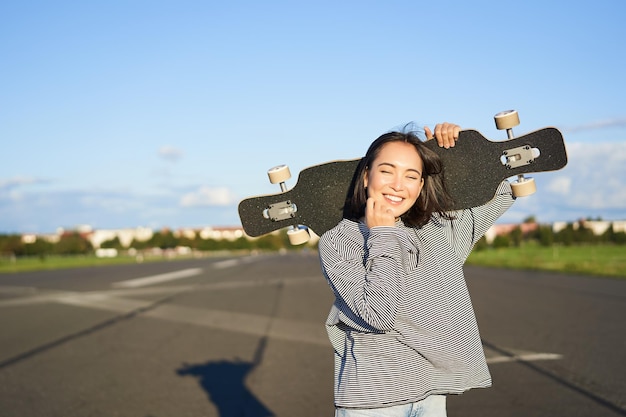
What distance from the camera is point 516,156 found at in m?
2.77

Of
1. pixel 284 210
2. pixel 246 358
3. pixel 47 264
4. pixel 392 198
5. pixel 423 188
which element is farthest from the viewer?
pixel 47 264

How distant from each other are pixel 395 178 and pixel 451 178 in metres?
0.38

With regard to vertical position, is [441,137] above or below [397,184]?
above

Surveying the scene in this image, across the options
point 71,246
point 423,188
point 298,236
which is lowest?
point 298,236

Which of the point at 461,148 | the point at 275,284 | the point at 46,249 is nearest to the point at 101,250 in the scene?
the point at 46,249

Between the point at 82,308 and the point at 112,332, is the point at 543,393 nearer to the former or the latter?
the point at 112,332

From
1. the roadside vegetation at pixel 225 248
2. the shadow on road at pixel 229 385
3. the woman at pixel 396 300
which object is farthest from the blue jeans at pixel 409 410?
the roadside vegetation at pixel 225 248

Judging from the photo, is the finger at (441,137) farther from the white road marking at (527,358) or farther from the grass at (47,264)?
the grass at (47,264)

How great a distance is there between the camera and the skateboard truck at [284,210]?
112 inches

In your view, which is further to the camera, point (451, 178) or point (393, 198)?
point (451, 178)

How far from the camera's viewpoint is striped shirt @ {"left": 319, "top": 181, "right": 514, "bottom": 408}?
7.69ft

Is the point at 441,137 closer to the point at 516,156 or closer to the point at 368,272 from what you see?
the point at 516,156

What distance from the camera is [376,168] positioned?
2.55m

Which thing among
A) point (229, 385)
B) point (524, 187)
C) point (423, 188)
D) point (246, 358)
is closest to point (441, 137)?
point (423, 188)
